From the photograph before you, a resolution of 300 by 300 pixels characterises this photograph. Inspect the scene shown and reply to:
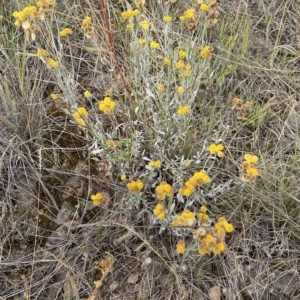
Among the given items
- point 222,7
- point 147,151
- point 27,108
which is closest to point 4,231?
point 27,108

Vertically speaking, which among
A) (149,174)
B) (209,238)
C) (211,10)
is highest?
(211,10)

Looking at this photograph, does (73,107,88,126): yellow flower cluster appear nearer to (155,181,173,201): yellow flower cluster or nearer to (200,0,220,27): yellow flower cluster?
(155,181,173,201): yellow flower cluster

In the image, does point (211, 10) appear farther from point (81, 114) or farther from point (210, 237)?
point (210, 237)

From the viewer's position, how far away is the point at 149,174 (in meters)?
1.46

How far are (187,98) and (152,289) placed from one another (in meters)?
0.65

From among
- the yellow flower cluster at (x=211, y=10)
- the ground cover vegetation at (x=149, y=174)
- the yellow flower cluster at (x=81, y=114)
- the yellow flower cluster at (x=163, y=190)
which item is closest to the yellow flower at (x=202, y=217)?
the ground cover vegetation at (x=149, y=174)

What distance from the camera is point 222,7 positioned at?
1964 millimetres

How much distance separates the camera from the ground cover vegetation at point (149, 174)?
1.33 m

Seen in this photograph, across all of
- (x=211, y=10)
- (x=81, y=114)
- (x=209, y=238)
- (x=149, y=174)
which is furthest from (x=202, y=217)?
(x=211, y=10)

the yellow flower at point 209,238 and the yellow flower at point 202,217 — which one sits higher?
the yellow flower at point 209,238

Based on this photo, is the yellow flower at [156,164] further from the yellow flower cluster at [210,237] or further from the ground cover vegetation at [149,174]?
the yellow flower cluster at [210,237]

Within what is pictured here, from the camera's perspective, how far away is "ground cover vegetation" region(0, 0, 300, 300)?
1334mm

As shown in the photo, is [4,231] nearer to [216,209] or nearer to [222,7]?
[216,209]

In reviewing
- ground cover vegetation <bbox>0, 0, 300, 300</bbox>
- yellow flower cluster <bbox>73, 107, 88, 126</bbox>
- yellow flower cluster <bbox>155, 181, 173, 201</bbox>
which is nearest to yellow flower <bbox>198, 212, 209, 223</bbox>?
ground cover vegetation <bbox>0, 0, 300, 300</bbox>
